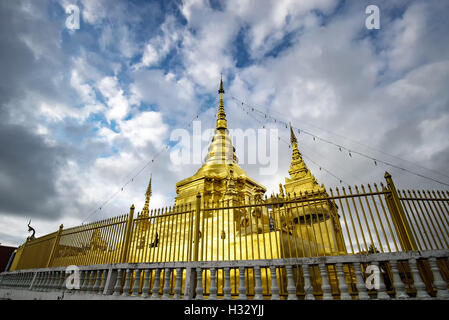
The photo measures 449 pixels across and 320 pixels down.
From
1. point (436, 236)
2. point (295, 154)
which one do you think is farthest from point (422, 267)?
point (295, 154)

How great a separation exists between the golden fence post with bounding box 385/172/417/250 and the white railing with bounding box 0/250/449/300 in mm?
546

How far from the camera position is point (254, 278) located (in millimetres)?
5059

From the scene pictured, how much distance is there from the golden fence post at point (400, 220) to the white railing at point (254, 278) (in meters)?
0.55

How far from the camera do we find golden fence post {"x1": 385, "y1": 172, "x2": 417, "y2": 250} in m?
4.32

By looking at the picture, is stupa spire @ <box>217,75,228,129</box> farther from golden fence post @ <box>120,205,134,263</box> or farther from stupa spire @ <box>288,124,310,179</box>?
golden fence post @ <box>120,205,134,263</box>

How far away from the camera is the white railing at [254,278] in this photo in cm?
339

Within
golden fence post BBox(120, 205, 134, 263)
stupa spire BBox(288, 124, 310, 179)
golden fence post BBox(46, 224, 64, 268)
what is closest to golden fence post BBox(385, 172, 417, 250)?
golden fence post BBox(120, 205, 134, 263)

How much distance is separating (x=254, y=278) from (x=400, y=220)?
3190 mm

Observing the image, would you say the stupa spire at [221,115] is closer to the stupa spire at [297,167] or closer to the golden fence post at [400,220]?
the stupa spire at [297,167]

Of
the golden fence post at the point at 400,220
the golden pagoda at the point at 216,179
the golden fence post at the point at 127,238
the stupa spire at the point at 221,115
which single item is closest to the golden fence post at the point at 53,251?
the golden fence post at the point at 127,238

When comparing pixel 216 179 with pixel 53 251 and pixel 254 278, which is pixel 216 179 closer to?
pixel 53 251
